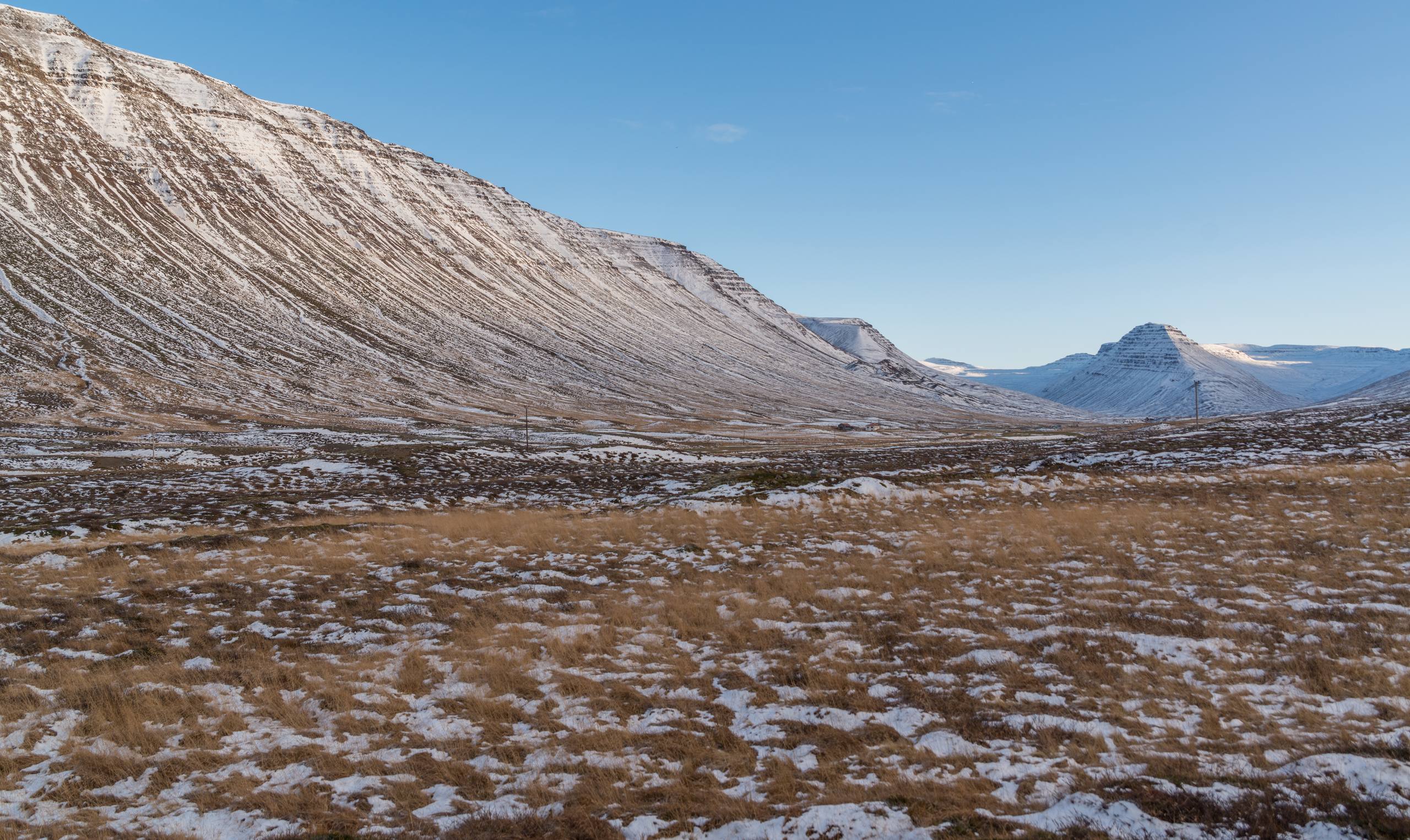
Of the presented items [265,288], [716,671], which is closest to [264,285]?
[265,288]

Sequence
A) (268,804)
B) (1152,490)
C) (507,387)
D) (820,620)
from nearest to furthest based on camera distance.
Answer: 1. (268,804)
2. (820,620)
3. (1152,490)
4. (507,387)

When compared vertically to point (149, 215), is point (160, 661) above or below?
below

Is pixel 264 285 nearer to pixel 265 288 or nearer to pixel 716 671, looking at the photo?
pixel 265 288

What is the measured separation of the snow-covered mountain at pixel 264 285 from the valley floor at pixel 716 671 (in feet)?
246

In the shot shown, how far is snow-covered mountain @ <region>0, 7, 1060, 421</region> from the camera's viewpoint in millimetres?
95875

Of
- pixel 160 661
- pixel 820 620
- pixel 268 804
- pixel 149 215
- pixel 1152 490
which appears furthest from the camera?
pixel 149 215

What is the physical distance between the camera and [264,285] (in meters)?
129

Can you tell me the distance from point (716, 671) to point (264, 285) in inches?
5711

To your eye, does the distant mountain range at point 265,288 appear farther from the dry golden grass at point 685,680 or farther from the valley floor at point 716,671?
the dry golden grass at point 685,680

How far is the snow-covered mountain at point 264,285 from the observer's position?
315 feet

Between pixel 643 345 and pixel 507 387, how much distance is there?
57.6m

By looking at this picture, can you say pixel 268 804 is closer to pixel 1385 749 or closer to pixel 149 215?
pixel 1385 749

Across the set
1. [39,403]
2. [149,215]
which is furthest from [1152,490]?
[149,215]

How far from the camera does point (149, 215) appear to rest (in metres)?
133
